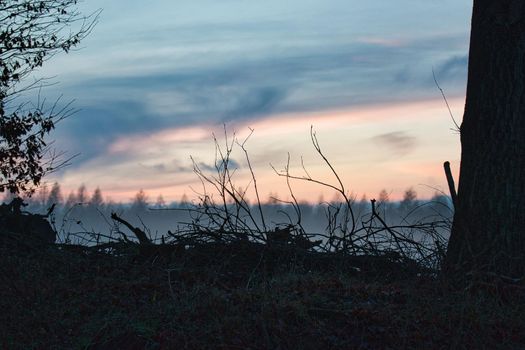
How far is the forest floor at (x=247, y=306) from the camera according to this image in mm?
5863

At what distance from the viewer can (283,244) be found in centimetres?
884

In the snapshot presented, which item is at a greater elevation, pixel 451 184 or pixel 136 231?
pixel 451 184

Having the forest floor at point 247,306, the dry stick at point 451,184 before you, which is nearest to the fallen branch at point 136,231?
the forest floor at point 247,306

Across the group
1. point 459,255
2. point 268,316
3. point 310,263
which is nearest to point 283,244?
point 310,263

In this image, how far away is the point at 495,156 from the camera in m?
7.70

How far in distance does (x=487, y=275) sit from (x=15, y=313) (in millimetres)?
5334

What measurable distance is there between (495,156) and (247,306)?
3.61m

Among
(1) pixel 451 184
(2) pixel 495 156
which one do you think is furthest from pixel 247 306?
(1) pixel 451 184

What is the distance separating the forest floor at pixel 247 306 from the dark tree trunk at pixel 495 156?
519 millimetres

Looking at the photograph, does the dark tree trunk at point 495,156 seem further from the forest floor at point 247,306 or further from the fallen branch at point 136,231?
the fallen branch at point 136,231

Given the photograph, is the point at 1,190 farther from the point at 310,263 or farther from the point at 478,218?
the point at 478,218

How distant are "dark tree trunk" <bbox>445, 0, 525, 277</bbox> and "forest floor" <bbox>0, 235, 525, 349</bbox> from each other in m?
0.52

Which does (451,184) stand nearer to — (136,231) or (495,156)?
(495,156)

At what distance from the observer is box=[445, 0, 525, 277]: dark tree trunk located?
7609 millimetres
